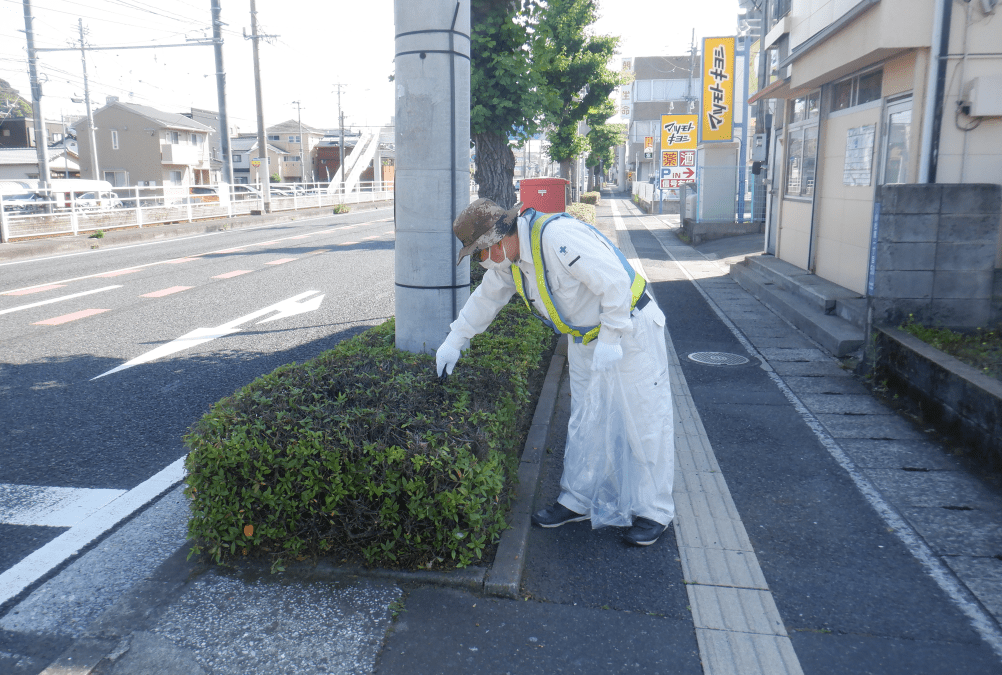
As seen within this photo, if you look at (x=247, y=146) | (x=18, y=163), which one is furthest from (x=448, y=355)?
(x=247, y=146)

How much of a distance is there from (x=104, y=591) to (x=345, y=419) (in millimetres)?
1265

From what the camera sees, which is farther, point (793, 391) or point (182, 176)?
point (182, 176)

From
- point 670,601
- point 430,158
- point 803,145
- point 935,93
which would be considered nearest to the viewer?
point 670,601

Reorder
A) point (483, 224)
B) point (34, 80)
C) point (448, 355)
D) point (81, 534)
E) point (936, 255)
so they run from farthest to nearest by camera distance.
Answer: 1. point (34, 80)
2. point (936, 255)
3. point (448, 355)
4. point (81, 534)
5. point (483, 224)

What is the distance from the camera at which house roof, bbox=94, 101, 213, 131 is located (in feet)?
172

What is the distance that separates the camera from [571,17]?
24016 millimetres

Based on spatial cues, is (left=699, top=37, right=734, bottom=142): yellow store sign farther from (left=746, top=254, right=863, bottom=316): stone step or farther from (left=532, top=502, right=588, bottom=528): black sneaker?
(left=532, top=502, right=588, bottom=528): black sneaker

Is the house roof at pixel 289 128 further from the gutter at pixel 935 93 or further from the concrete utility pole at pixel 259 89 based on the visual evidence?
the gutter at pixel 935 93

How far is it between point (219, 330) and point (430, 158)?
16.4ft

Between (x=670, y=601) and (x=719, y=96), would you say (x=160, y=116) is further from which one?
(x=670, y=601)

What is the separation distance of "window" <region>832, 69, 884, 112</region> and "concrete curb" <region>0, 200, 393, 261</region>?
53.2 ft

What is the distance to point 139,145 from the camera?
176 feet

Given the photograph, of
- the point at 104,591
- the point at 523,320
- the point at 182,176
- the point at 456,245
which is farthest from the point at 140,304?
the point at 182,176

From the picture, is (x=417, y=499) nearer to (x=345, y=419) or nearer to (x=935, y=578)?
(x=345, y=419)
